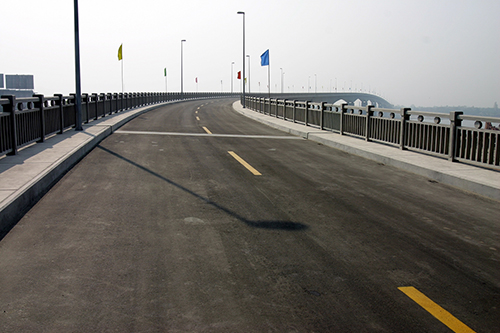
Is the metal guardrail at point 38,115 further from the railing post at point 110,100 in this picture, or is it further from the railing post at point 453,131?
the railing post at point 453,131

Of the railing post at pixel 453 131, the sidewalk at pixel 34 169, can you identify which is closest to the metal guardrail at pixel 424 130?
the railing post at pixel 453 131

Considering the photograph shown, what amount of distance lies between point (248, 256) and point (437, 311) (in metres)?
1.98

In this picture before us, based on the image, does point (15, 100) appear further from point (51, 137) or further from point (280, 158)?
point (280, 158)

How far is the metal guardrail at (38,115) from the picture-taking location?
981 centimetres

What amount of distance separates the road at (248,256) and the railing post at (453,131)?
2209 millimetres

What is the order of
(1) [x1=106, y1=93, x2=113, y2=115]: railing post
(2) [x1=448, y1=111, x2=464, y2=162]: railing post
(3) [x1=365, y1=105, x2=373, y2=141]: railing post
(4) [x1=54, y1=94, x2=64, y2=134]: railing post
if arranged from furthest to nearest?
(1) [x1=106, y1=93, x2=113, y2=115]: railing post, (3) [x1=365, y1=105, x2=373, y2=141]: railing post, (4) [x1=54, y1=94, x2=64, y2=134]: railing post, (2) [x1=448, y1=111, x2=464, y2=162]: railing post

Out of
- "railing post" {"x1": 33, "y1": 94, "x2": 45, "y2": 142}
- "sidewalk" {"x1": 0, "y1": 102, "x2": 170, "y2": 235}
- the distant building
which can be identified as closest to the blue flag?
"sidewalk" {"x1": 0, "y1": 102, "x2": 170, "y2": 235}

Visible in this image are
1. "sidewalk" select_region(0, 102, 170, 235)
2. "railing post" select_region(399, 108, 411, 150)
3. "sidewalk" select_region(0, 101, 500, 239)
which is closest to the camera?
"sidewalk" select_region(0, 102, 170, 235)

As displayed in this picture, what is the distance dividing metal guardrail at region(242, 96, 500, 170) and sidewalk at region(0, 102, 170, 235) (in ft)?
29.0

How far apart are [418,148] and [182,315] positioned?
1026 cm

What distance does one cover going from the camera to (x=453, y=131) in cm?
1059

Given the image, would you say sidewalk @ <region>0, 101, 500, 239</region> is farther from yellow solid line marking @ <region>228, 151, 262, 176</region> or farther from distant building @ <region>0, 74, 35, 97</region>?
distant building @ <region>0, 74, 35, 97</region>

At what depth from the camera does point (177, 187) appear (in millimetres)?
8070

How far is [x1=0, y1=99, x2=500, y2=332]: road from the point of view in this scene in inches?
142
